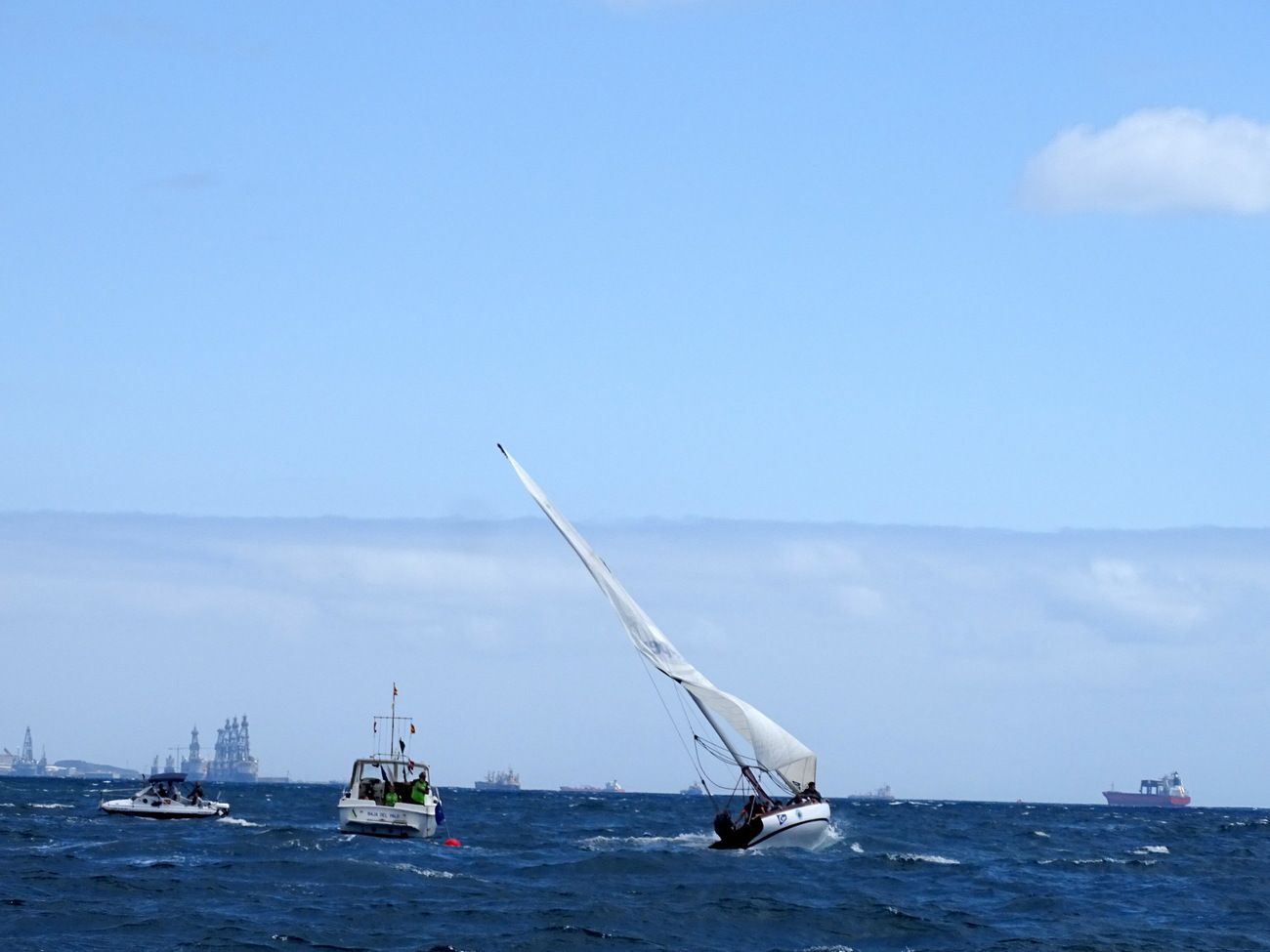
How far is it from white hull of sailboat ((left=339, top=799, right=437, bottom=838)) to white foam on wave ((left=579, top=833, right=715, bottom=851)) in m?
8.34

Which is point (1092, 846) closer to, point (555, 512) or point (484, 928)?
point (555, 512)

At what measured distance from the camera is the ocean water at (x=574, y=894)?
1403 inches

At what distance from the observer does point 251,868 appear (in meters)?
48.1

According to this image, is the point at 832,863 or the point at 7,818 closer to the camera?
the point at 832,863

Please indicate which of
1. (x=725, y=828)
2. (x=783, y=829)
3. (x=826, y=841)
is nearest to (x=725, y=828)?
(x=725, y=828)

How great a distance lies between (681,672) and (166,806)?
28.8m

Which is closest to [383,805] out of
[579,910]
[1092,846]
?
[579,910]

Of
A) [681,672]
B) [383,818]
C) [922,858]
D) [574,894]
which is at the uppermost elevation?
[681,672]

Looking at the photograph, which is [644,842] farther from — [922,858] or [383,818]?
[383,818]

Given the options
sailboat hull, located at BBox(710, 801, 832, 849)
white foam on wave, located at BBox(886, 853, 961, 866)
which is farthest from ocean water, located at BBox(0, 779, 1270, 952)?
sailboat hull, located at BBox(710, 801, 832, 849)

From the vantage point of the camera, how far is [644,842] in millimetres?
69062

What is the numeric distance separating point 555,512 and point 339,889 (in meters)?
19.7

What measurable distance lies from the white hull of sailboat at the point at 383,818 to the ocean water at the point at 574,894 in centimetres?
61

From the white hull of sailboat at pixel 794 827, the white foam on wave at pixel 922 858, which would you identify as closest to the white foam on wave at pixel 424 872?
the white hull of sailboat at pixel 794 827
